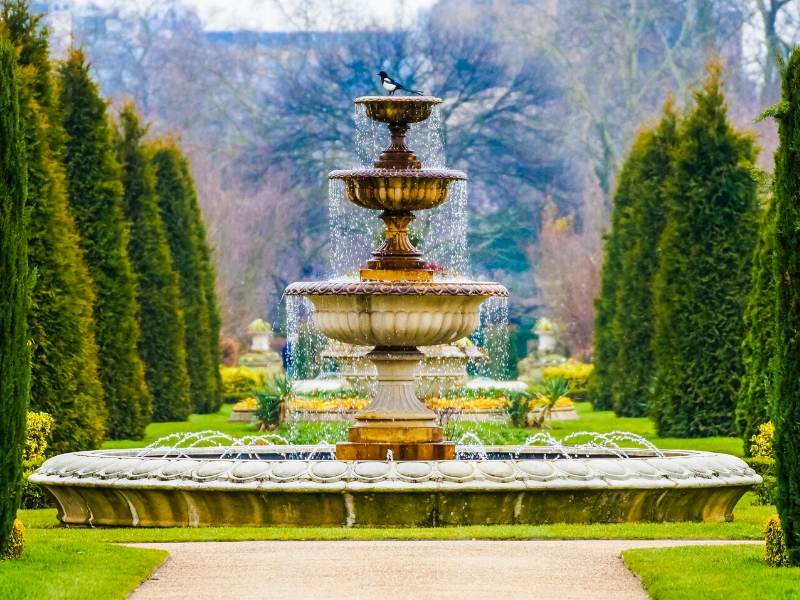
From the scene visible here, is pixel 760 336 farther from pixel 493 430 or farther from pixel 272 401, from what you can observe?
pixel 272 401

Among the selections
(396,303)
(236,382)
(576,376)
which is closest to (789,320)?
(396,303)

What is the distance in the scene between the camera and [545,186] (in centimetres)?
5238

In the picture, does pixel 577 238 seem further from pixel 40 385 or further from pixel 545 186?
pixel 40 385

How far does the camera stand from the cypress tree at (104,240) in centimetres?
2203

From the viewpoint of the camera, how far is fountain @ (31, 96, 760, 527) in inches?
508

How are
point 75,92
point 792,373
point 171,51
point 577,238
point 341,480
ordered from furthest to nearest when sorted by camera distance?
point 171,51 < point 577,238 < point 75,92 < point 341,480 < point 792,373

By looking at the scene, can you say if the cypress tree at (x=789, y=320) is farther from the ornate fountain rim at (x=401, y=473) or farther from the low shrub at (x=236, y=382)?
the low shrub at (x=236, y=382)

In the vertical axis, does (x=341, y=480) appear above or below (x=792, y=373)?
below

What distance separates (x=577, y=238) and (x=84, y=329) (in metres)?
29.4

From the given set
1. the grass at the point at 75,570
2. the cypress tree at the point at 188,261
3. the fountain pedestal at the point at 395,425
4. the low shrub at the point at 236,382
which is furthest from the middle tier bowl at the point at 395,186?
the low shrub at the point at 236,382

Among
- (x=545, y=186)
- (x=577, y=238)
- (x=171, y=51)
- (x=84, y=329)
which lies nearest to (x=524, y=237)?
(x=545, y=186)

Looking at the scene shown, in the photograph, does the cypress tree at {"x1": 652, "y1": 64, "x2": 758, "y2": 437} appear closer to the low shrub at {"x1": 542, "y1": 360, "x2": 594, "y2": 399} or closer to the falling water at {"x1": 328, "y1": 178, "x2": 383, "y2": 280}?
the low shrub at {"x1": 542, "y1": 360, "x2": 594, "y2": 399}

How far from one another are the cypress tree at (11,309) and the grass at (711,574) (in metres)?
3.55

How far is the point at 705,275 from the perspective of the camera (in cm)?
2230
